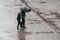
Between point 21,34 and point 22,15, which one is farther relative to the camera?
point 22,15

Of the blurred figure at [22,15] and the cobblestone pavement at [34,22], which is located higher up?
the blurred figure at [22,15]

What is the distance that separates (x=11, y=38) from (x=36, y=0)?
2.12 meters

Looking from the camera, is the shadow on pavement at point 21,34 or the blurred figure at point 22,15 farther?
the blurred figure at point 22,15

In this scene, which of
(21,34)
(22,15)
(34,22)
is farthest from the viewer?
(34,22)

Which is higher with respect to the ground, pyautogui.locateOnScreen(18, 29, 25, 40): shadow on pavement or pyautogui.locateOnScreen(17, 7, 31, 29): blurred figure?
pyautogui.locateOnScreen(17, 7, 31, 29): blurred figure

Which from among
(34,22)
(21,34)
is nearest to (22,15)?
(21,34)

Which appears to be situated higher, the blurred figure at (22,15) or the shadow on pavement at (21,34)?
the blurred figure at (22,15)

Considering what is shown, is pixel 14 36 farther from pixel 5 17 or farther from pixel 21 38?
pixel 5 17

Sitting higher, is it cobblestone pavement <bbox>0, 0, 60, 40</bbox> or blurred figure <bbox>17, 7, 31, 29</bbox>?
blurred figure <bbox>17, 7, 31, 29</bbox>

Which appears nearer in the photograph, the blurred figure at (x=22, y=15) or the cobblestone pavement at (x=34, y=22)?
the cobblestone pavement at (x=34, y=22)

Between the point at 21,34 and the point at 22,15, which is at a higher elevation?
the point at 22,15

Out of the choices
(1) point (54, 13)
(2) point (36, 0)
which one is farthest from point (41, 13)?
(2) point (36, 0)

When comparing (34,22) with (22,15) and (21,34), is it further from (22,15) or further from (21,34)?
(21,34)

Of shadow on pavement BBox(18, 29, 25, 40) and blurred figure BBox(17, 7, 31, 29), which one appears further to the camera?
blurred figure BBox(17, 7, 31, 29)
